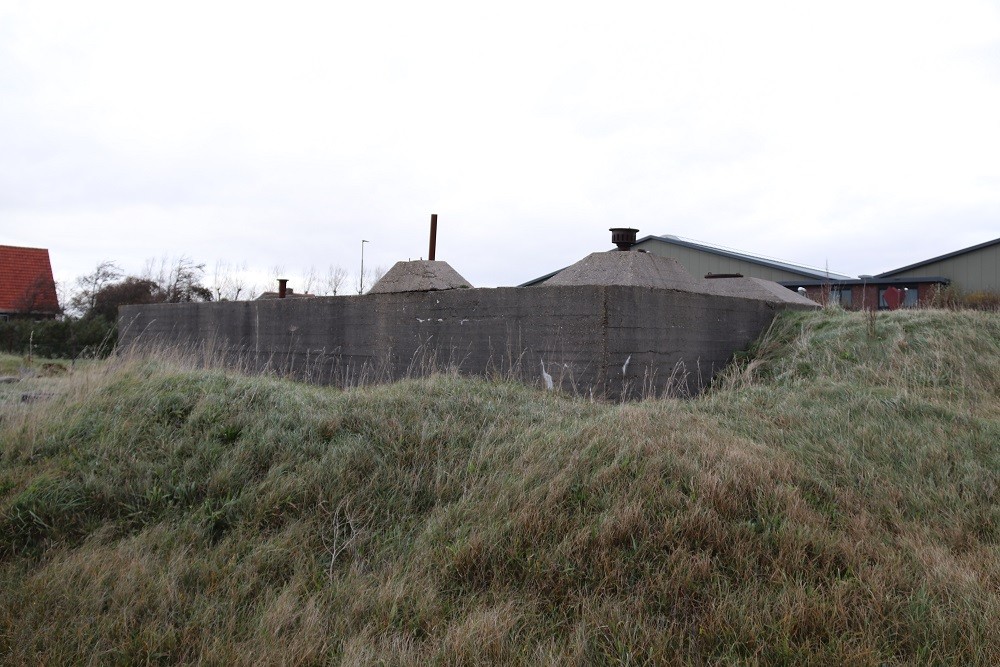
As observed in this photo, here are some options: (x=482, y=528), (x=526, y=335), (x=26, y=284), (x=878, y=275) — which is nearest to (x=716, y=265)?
(x=878, y=275)

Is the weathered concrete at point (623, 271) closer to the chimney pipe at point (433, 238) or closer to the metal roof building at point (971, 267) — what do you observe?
the chimney pipe at point (433, 238)

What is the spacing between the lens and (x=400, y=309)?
8914 mm

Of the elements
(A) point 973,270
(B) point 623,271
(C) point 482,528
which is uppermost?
(A) point 973,270

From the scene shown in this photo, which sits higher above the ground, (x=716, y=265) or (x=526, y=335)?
(x=716, y=265)

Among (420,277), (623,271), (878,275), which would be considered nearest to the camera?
(623,271)

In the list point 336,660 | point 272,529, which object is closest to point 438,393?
point 272,529

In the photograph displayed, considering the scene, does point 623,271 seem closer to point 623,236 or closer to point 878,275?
point 623,236

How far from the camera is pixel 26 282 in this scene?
87.1 feet

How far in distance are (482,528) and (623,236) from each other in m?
6.84

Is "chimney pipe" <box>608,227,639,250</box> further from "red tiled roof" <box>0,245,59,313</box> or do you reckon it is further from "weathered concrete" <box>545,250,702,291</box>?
"red tiled roof" <box>0,245,59,313</box>

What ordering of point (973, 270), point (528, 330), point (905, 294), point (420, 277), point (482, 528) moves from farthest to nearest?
point (905, 294)
point (973, 270)
point (420, 277)
point (528, 330)
point (482, 528)

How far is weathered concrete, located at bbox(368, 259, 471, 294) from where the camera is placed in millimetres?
11742

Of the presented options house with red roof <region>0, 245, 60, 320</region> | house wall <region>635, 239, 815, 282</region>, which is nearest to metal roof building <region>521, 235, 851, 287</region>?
house wall <region>635, 239, 815, 282</region>

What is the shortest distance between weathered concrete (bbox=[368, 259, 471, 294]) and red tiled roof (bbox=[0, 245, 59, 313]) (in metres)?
19.2
